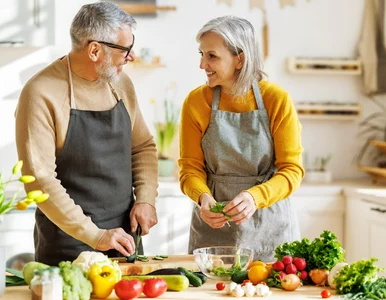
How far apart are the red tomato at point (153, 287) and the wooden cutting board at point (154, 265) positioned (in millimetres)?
250

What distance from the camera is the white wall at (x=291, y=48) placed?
465cm

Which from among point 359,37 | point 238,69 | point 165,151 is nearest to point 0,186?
point 238,69

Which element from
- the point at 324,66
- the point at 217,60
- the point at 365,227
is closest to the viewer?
the point at 217,60

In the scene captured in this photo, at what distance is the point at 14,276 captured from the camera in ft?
6.90

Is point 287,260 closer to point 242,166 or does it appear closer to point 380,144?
point 242,166

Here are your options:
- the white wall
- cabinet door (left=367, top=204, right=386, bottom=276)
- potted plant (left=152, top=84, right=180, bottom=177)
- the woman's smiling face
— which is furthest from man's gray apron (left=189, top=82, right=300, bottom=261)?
the white wall

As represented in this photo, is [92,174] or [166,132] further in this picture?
[166,132]

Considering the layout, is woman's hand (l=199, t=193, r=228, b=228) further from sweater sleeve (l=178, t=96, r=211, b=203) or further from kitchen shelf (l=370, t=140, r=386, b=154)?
kitchen shelf (l=370, t=140, r=386, b=154)

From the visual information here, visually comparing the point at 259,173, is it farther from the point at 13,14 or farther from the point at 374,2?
the point at 374,2

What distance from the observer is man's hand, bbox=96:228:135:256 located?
225 cm

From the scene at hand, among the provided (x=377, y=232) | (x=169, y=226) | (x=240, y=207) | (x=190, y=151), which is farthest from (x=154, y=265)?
(x=377, y=232)

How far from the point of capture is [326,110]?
4.67 meters

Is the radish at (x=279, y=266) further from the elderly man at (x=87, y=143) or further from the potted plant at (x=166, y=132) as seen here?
the potted plant at (x=166, y=132)

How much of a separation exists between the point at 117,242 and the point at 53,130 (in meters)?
0.45
